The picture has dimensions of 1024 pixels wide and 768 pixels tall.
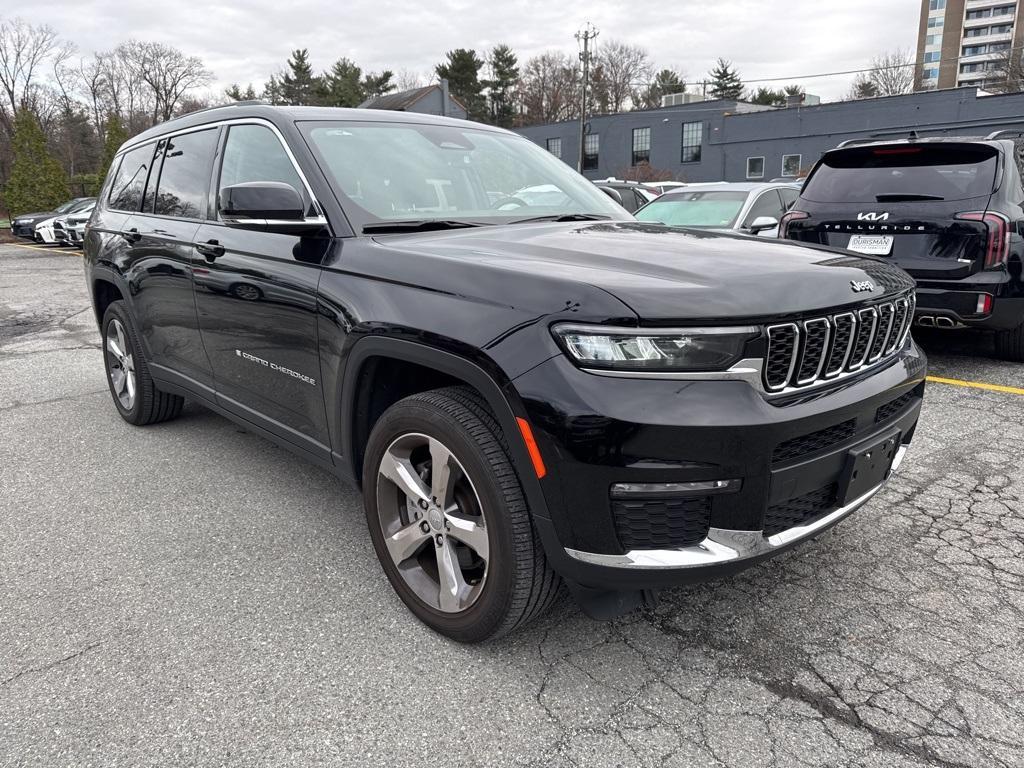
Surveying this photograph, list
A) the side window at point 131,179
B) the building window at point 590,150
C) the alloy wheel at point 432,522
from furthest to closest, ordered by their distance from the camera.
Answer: the building window at point 590,150 → the side window at point 131,179 → the alloy wheel at point 432,522

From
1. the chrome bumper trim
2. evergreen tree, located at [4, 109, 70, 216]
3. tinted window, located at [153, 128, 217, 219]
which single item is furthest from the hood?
evergreen tree, located at [4, 109, 70, 216]

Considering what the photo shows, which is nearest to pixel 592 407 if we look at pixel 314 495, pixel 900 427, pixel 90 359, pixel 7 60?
pixel 900 427

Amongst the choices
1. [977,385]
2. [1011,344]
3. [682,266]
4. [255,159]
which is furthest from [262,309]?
[1011,344]

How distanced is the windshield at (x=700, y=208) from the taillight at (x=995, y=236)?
3330 millimetres

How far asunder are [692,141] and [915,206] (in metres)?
45.0

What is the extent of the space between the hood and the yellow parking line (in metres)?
3.25

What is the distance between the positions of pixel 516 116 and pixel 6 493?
72344 mm

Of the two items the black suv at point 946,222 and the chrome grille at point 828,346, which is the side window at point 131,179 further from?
the black suv at point 946,222

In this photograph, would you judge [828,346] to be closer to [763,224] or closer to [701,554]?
[701,554]

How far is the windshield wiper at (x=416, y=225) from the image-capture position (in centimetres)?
285

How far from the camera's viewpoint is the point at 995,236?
17.4 ft

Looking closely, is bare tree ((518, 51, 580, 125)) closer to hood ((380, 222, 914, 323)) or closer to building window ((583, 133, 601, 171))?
building window ((583, 133, 601, 171))

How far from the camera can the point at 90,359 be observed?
730 centimetres

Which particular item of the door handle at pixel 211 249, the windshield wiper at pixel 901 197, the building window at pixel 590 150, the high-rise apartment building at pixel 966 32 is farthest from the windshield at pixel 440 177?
the high-rise apartment building at pixel 966 32
